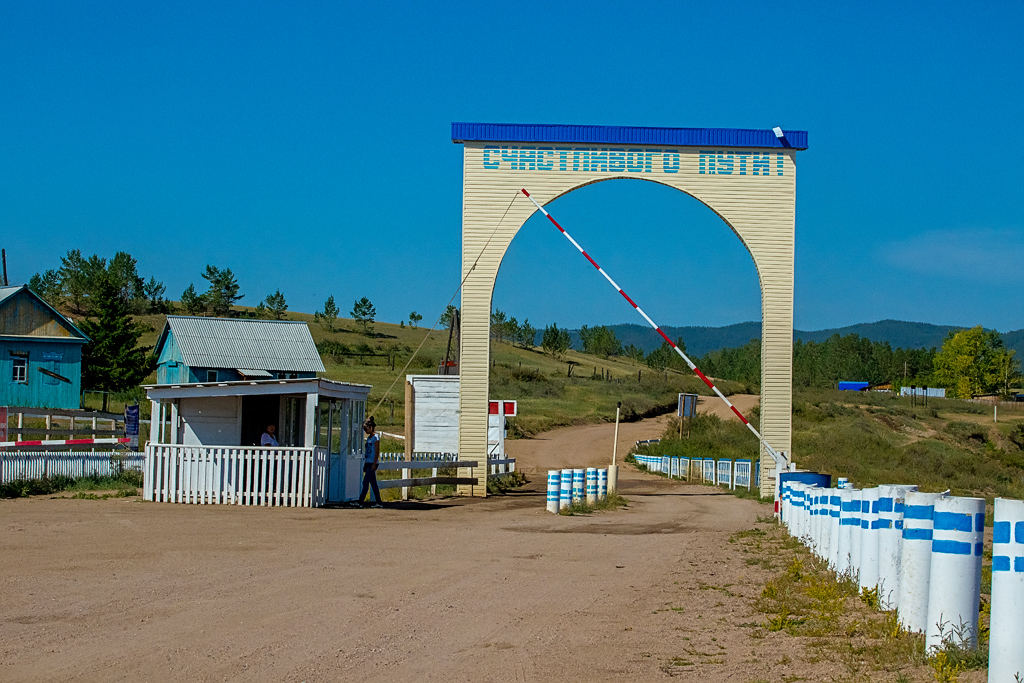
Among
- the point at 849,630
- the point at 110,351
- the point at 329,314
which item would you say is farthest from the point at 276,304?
the point at 849,630

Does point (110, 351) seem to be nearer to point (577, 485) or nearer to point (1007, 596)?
point (577, 485)

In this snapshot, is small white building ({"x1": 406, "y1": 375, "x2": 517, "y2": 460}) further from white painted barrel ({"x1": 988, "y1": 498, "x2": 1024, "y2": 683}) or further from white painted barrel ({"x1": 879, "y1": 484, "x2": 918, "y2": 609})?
white painted barrel ({"x1": 988, "y1": 498, "x2": 1024, "y2": 683})

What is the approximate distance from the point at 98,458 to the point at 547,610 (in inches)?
762

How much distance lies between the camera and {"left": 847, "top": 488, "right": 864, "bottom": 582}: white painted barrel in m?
10.1

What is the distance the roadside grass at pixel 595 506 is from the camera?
2086 cm

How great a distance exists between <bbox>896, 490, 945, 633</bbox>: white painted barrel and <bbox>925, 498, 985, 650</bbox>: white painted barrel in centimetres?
39

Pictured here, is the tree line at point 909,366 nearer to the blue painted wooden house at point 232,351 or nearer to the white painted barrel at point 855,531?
the blue painted wooden house at point 232,351

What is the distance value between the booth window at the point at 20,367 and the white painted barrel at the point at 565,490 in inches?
1590

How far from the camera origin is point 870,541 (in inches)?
367

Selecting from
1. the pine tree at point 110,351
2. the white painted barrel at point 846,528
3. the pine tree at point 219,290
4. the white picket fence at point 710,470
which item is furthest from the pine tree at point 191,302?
the white painted barrel at point 846,528

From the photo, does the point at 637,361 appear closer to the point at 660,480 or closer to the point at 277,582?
the point at 660,480

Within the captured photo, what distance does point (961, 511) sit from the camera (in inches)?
267

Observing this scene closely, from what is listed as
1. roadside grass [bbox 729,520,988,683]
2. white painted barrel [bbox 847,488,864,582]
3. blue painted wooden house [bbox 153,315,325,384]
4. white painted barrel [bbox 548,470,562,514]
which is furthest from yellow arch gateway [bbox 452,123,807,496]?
blue painted wooden house [bbox 153,315,325,384]

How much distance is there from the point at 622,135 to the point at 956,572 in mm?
19498
